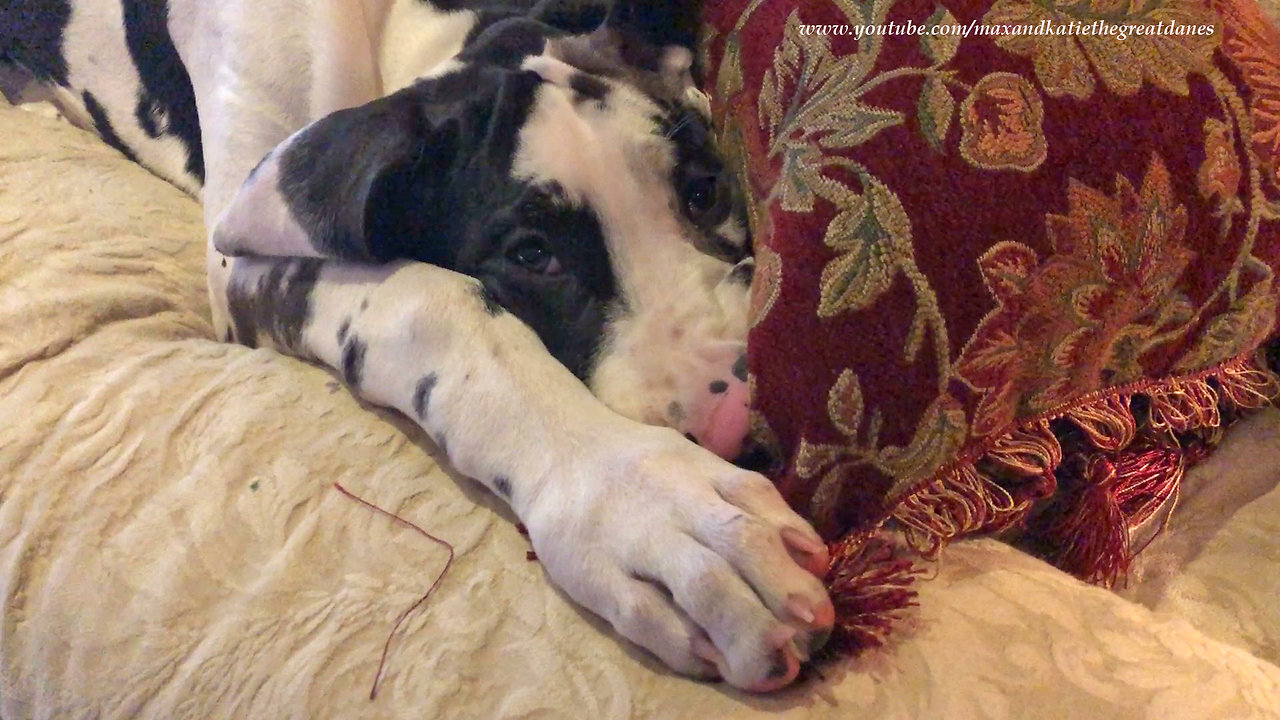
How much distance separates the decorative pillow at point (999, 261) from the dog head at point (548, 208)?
0.15 m

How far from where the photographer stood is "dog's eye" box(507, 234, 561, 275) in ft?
3.87

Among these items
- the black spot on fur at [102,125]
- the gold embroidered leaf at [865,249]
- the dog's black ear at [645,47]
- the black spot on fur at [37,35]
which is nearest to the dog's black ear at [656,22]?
the dog's black ear at [645,47]

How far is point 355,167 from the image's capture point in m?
1.16

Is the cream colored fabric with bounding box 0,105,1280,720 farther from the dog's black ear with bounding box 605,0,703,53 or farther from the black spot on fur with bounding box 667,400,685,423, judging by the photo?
the dog's black ear with bounding box 605,0,703,53

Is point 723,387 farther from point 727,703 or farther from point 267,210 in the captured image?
point 267,210

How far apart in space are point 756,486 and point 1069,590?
0.33 metres

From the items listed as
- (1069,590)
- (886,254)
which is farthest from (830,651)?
(886,254)

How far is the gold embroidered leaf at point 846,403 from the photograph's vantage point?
90 cm

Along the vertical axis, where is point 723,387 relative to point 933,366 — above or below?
below

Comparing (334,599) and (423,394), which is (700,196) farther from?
(334,599)

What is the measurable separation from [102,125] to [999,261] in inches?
74.4

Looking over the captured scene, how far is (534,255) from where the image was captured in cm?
119

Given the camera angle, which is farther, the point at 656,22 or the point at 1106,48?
the point at 656,22

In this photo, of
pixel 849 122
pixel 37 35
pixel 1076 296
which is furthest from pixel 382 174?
pixel 37 35
